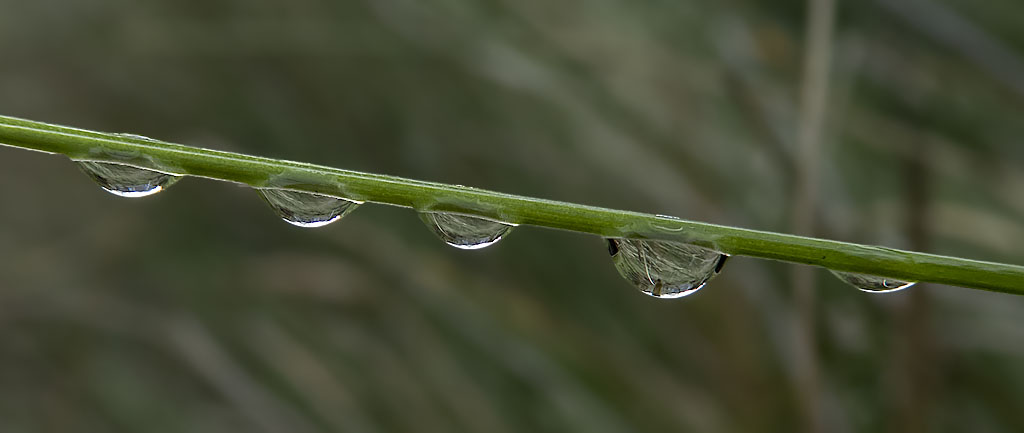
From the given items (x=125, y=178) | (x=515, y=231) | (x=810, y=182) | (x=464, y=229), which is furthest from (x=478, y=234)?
(x=515, y=231)

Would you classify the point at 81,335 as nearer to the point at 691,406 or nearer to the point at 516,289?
the point at 516,289

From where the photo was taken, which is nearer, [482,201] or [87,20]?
[482,201]

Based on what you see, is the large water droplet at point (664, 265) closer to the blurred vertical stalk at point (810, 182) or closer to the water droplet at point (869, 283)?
the water droplet at point (869, 283)

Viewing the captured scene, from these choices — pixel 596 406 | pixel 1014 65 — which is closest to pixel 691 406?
pixel 596 406

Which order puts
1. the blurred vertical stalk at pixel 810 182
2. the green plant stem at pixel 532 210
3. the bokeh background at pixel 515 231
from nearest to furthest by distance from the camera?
the green plant stem at pixel 532 210 → the blurred vertical stalk at pixel 810 182 → the bokeh background at pixel 515 231

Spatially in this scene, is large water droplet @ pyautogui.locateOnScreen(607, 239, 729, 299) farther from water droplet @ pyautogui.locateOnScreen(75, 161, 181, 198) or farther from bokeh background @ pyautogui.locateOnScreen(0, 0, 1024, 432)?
bokeh background @ pyautogui.locateOnScreen(0, 0, 1024, 432)

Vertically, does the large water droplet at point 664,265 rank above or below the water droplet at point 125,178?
below

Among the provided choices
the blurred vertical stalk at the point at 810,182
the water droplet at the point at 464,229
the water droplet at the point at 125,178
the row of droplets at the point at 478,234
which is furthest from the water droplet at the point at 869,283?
the blurred vertical stalk at the point at 810,182
